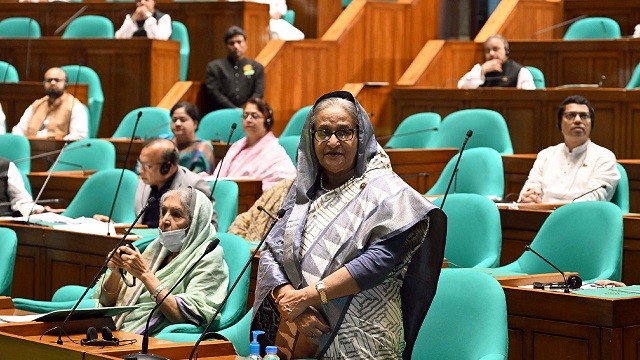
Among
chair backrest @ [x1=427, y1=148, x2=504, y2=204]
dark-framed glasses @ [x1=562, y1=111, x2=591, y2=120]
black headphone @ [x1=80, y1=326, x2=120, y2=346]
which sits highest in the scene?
dark-framed glasses @ [x1=562, y1=111, x2=591, y2=120]

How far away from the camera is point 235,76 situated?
9141 mm

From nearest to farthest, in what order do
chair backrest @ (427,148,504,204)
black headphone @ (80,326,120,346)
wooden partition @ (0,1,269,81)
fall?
A: black headphone @ (80,326,120,346), chair backrest @ (427,148,504,204), wooden partition @ (0,1,269,81)

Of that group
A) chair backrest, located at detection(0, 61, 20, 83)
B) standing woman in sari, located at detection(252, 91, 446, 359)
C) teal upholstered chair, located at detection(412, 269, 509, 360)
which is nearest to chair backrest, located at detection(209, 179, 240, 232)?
teal upholstered chair, located at detection(412, 269, 509, 360)

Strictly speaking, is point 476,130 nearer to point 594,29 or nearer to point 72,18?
point 594,29

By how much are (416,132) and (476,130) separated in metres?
0.53

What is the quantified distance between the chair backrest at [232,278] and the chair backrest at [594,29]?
566 centimetres

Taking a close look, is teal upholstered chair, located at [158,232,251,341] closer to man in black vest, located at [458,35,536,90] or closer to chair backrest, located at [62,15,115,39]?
man in black vest, located at [458,35,536,90]

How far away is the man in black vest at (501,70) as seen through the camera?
8.61 metres

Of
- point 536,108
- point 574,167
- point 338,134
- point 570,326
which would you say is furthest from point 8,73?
point 338,134

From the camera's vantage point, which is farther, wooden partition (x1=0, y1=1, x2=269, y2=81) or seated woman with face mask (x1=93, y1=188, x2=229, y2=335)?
wooden partition (x1=0, y1=1, x2=269, y2=81)

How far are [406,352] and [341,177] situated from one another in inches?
18.3

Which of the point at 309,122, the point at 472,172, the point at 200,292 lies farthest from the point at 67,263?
the point at 309,122

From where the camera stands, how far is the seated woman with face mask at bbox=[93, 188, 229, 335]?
4172 mm

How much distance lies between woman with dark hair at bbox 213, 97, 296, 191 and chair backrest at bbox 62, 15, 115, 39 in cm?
323
